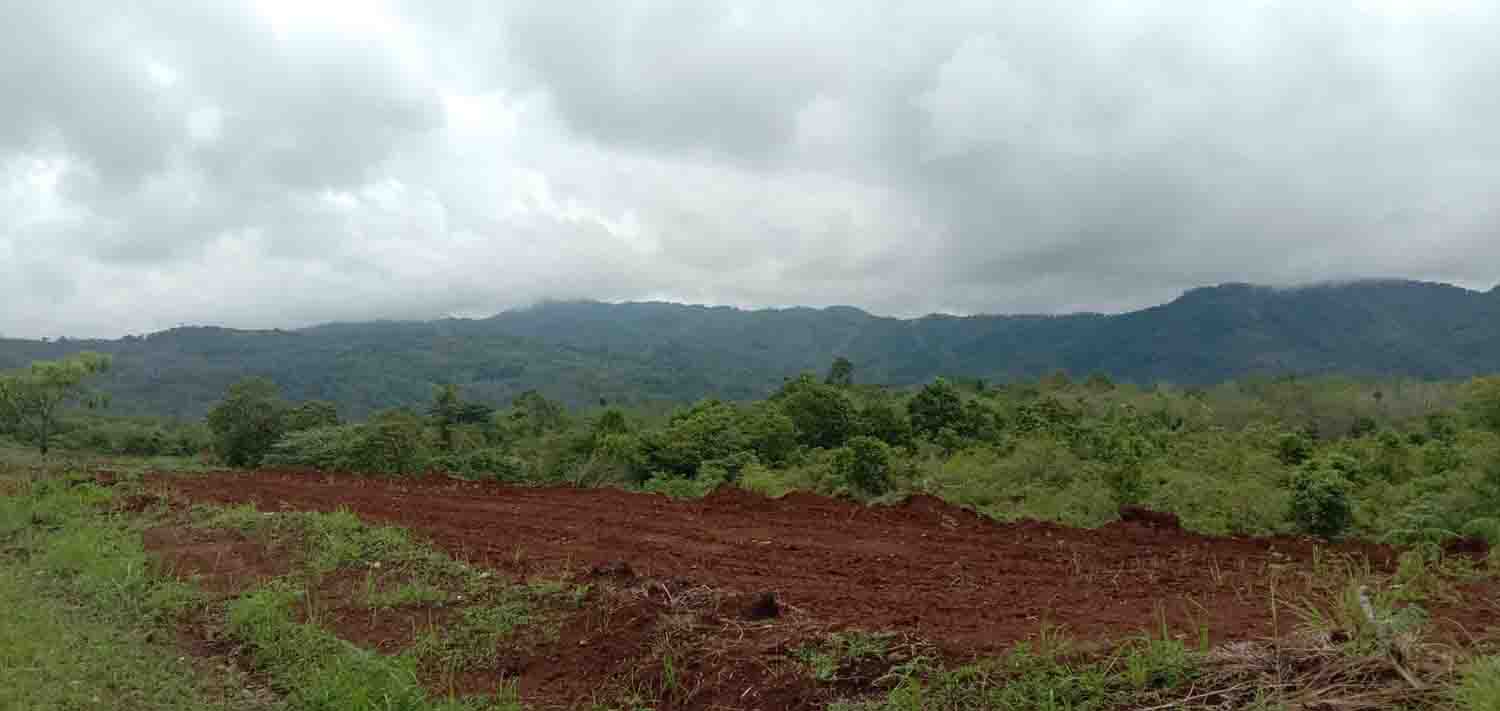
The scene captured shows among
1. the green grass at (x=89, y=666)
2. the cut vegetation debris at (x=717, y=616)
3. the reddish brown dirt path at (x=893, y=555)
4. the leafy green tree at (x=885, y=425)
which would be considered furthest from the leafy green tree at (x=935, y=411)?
the green grass at (x=89, y=666)

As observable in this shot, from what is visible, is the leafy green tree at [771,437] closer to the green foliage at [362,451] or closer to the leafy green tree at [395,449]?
the green foliage at [362,451]

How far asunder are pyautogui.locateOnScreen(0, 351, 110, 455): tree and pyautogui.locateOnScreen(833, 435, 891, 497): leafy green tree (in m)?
18.1

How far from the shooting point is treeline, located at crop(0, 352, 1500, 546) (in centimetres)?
1037

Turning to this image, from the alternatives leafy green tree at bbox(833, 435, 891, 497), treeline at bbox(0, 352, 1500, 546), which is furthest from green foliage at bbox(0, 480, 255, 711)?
leafy green tree at bbox(833, 435, 891, 497)

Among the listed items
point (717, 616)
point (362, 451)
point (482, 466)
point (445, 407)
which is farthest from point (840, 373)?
point (717, 616)

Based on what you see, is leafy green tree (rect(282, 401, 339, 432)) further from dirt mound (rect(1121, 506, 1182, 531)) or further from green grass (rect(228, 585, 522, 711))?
dirt mound (rect(1121, 506, 1182, 531))

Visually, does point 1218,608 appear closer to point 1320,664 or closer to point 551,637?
point 1320,664

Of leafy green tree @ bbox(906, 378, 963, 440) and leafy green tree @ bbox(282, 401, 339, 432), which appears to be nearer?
leafy green tree @ bbox(906, 378, 963, 440)

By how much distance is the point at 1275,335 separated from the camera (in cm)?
14662

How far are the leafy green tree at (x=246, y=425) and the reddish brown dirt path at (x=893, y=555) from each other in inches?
363

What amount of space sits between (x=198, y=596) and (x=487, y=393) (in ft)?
427

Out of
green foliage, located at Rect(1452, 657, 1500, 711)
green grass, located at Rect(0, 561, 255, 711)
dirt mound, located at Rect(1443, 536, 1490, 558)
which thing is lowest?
green grass, located at Rect(0, 561, 255, 711)

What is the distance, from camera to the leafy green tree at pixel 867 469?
44.0 feet

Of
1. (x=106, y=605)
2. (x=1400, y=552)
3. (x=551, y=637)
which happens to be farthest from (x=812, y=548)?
(x=106, y=605)
